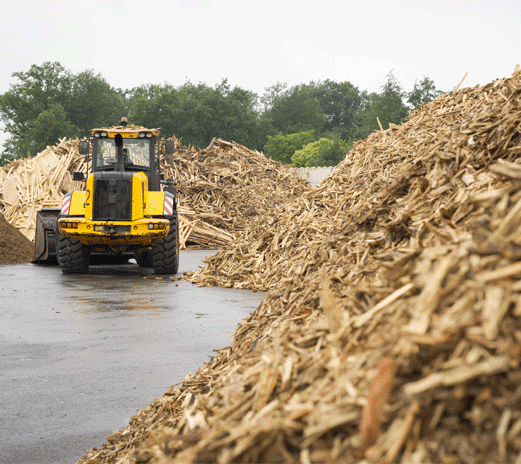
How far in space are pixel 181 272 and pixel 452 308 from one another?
1284 cm

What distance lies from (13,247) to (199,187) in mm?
9830

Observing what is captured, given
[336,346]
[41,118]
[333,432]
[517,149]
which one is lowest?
[333,432]

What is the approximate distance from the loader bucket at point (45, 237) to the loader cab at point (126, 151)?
8.05 feet

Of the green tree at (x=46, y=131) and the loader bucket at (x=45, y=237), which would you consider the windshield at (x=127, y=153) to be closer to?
the loader bucket at (x=45, y=237)

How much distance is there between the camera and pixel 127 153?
589 inches

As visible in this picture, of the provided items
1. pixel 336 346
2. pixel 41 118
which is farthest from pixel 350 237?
pixel 41 118

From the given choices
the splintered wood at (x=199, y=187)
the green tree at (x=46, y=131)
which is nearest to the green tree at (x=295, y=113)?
the green tree at (x=46, y=131)

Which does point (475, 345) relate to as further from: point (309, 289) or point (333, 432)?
point (309, 289)

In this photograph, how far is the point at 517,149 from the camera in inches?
112

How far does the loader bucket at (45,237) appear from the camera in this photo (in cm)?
1598

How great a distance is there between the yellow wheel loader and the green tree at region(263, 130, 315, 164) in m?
57.3

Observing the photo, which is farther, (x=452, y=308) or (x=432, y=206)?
(x=432, y=206)

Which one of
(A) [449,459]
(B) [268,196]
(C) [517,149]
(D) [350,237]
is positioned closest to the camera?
(A) [449,459]

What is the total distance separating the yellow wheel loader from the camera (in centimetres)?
1302
